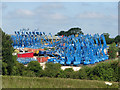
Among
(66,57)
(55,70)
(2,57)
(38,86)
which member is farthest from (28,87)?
(66,57)

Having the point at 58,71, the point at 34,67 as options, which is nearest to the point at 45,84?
the point at 58,71

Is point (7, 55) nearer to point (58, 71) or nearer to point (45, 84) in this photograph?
point (58, 71)

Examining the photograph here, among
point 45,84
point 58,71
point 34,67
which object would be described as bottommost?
point 58,71

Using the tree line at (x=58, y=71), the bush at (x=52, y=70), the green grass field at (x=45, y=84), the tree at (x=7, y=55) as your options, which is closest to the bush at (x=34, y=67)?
the tree line at (x=58, y=71)

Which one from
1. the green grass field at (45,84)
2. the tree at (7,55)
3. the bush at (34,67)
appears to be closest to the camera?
the green grass field at (45,84)

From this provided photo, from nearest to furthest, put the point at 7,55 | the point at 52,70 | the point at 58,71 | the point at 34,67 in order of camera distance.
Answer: the point at 7,55 → the point at 58,71 → the point at 52,70 → the point at 34,67

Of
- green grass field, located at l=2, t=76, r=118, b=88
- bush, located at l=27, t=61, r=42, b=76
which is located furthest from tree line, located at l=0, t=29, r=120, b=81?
green grass field, located at l=2, t=76, r=118, b=88

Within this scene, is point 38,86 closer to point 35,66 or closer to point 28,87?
point 28,87

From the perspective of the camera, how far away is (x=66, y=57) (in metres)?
32.3

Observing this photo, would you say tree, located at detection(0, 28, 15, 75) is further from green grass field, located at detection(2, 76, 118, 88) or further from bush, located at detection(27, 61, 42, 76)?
green grass field, located at detection(2, 76, 118, 88)

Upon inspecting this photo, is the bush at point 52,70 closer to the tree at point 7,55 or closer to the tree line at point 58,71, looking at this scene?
the tree line at point 58,71

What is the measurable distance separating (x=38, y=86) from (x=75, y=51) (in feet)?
86.5

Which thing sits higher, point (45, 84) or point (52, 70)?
point (45, 84)

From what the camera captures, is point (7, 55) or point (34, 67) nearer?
point (7, 55)
